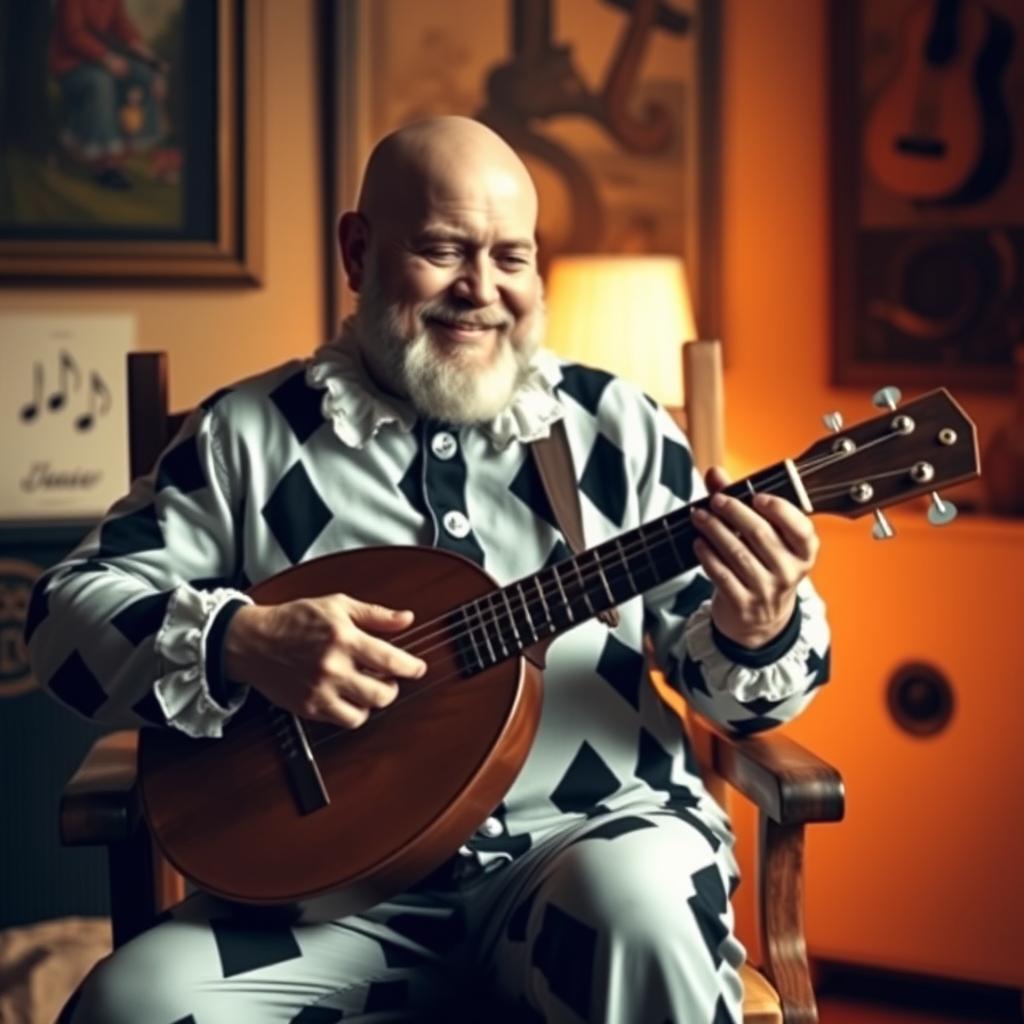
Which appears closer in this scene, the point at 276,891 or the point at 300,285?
the point at 276,891

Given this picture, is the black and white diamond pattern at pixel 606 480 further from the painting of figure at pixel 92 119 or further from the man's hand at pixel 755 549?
the painting of figure at pixel 92 119

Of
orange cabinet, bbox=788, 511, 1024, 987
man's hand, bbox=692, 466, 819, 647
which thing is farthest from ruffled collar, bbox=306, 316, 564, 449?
orange cabinet, bbox=788, 511, 1024, 987

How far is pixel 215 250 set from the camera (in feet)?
10.5

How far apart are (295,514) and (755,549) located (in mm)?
529

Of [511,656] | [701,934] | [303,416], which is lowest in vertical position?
[701,934]

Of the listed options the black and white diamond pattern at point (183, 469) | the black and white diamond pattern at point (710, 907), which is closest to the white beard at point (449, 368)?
the black and white diamond pattern at point (183, 469)

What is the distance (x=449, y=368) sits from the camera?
2012 millimetres

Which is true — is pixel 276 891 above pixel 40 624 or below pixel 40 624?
below

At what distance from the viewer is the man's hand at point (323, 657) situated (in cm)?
179

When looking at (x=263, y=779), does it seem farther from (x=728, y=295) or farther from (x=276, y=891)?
(x=728, y=295)

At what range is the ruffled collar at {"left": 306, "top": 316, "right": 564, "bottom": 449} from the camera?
2.05 metres

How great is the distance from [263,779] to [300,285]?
1562mm

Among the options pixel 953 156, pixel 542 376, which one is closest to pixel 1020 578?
pixel 953 156

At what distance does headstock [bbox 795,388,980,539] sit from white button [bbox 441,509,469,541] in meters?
0.41
